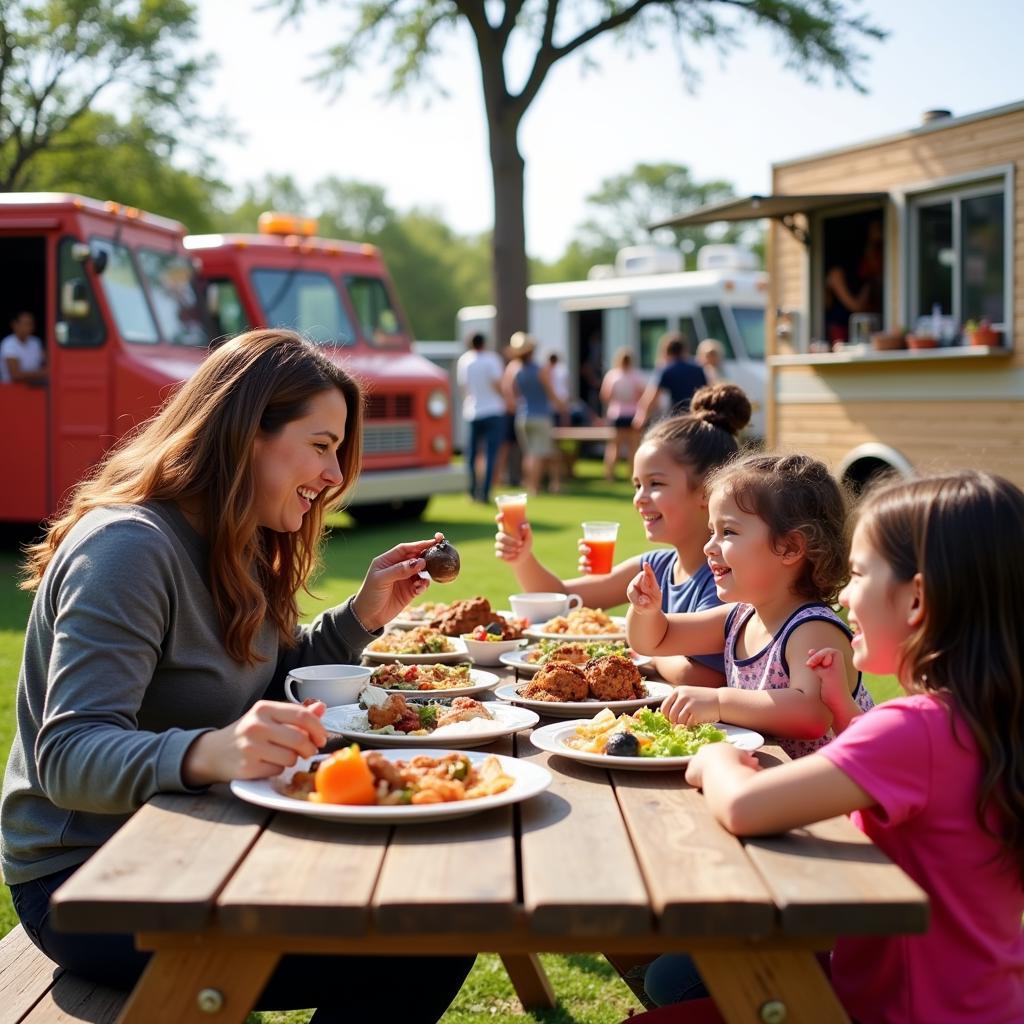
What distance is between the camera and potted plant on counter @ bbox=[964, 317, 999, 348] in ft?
32.5

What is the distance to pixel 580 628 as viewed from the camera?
3.52m

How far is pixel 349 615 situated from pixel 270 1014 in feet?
3.52

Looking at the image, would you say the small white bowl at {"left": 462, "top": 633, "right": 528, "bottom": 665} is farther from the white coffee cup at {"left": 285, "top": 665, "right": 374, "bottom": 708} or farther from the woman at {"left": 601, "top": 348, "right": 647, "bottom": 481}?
the woman at {"left": 601, "top": 348, "right": 647, "bottom": 481}

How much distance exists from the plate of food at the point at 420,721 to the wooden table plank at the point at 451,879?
44 cm

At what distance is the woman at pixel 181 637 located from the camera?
79.8 inches

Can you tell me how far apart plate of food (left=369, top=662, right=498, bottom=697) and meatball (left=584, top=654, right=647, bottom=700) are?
0.27 meters

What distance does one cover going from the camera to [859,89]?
58.9ft

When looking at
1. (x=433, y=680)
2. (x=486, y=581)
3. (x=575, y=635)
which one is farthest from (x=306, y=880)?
(x=486, y=581)

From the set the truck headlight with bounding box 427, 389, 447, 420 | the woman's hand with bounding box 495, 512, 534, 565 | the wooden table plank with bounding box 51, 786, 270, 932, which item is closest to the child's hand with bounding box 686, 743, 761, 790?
the wooden table plank with bounding box 51, 786, 270, 932

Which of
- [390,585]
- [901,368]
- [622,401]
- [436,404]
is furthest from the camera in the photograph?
[622,401]

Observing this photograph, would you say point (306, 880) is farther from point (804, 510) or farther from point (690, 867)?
point (804, 510)

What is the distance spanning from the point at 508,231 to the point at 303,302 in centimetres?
570

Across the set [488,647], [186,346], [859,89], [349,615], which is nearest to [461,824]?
[349,615]

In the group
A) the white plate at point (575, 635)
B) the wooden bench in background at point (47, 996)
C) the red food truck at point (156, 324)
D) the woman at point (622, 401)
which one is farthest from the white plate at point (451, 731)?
the woman at point (622, 401)
